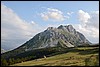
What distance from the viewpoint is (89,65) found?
58562 mm

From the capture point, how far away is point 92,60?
58.9m

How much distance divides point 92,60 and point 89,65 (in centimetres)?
157
